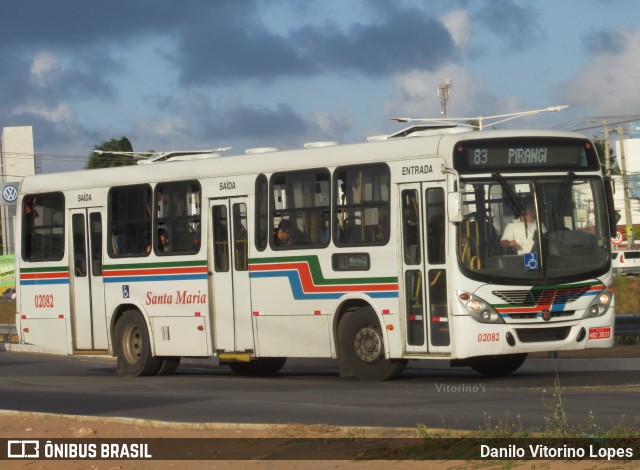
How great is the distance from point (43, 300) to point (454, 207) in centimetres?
948

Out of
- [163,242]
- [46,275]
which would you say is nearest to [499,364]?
[163,242]

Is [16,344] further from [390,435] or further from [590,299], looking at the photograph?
[390,435]

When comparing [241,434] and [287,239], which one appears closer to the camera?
[241,434]

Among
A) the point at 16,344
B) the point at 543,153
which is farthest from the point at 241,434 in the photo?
the point at 16,344

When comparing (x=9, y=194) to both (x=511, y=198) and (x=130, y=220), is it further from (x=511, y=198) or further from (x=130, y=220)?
(x=511, y=198)

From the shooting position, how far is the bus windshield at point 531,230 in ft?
56.0

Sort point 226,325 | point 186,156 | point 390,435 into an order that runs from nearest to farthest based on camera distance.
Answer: point 390,435 → point 226,325 → point 186,156

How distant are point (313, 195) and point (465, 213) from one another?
2.77m

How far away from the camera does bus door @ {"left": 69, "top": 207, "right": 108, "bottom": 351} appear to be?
2252 cm

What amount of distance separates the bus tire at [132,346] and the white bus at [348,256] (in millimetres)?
29

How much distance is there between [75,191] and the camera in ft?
75.8

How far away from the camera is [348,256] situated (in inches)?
726

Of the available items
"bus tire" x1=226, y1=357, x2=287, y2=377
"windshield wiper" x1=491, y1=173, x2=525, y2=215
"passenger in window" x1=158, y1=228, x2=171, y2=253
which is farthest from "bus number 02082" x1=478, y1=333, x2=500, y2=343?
"passenger in window" x1=158, y1=228, x2=171, y2=253

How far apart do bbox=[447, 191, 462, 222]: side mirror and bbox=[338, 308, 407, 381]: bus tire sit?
2154mm
